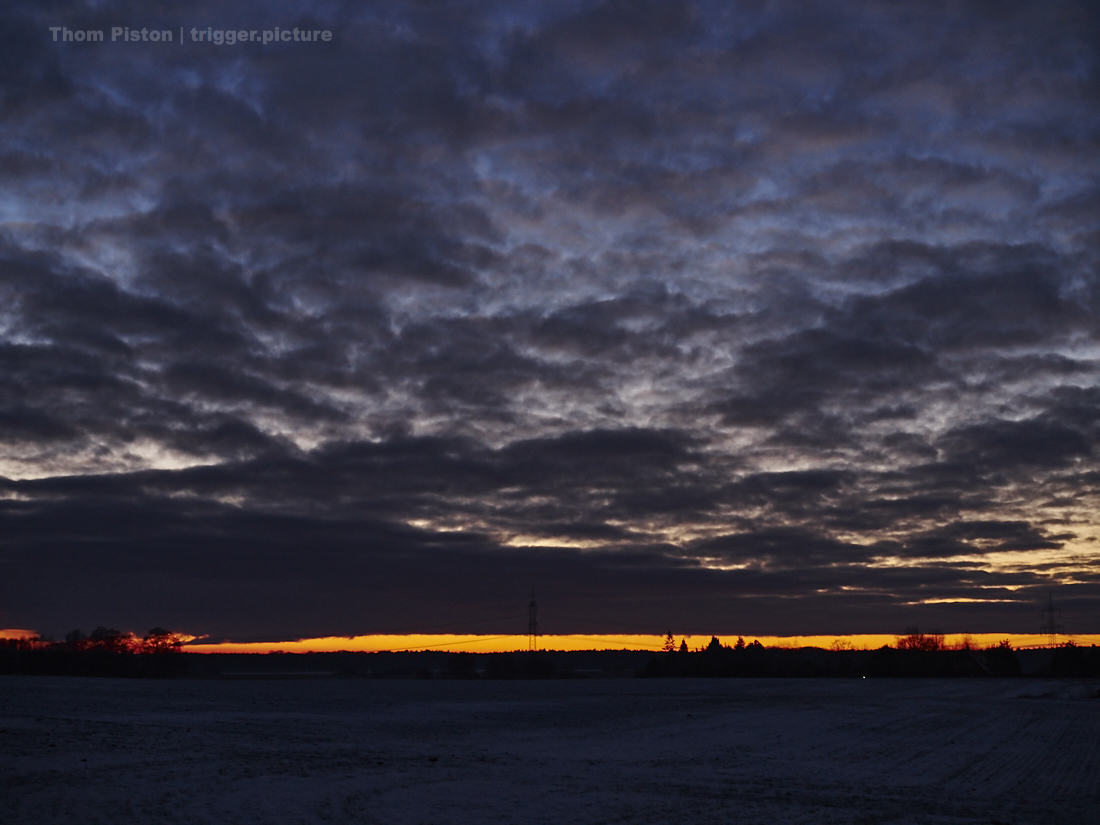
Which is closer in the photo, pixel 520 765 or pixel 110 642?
pixel 520 765

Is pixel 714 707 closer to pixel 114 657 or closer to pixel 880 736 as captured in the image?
pixel 880 736

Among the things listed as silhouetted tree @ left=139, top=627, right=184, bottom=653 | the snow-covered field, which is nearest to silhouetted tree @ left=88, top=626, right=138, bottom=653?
silhouetted tree @ left=139, top=627, right=184, bottom=653

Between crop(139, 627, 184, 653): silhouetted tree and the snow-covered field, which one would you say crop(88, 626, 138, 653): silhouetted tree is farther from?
the snow-covered field

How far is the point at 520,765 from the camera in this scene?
102 ft

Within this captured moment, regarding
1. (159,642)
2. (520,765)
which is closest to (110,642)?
(159,642)

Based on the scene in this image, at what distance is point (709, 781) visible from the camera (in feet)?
91.7

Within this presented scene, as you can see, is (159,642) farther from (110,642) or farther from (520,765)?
(520,765)

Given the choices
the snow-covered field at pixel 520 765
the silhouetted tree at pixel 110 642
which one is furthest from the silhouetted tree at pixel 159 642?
the snow-covered field at pixel 520 765

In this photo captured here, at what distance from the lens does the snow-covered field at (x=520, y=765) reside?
856 inches

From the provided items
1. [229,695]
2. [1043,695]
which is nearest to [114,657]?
[229,695]

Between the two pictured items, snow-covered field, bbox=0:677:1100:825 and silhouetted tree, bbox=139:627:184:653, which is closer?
snow-covered field, bbox=0:677:1100:825

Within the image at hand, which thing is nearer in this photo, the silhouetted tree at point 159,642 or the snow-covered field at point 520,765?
the snow-covered field at point 520,765

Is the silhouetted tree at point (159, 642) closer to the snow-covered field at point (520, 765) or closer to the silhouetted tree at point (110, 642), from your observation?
the silhouetted tree at point (110, 642)

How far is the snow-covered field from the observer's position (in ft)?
71.4
